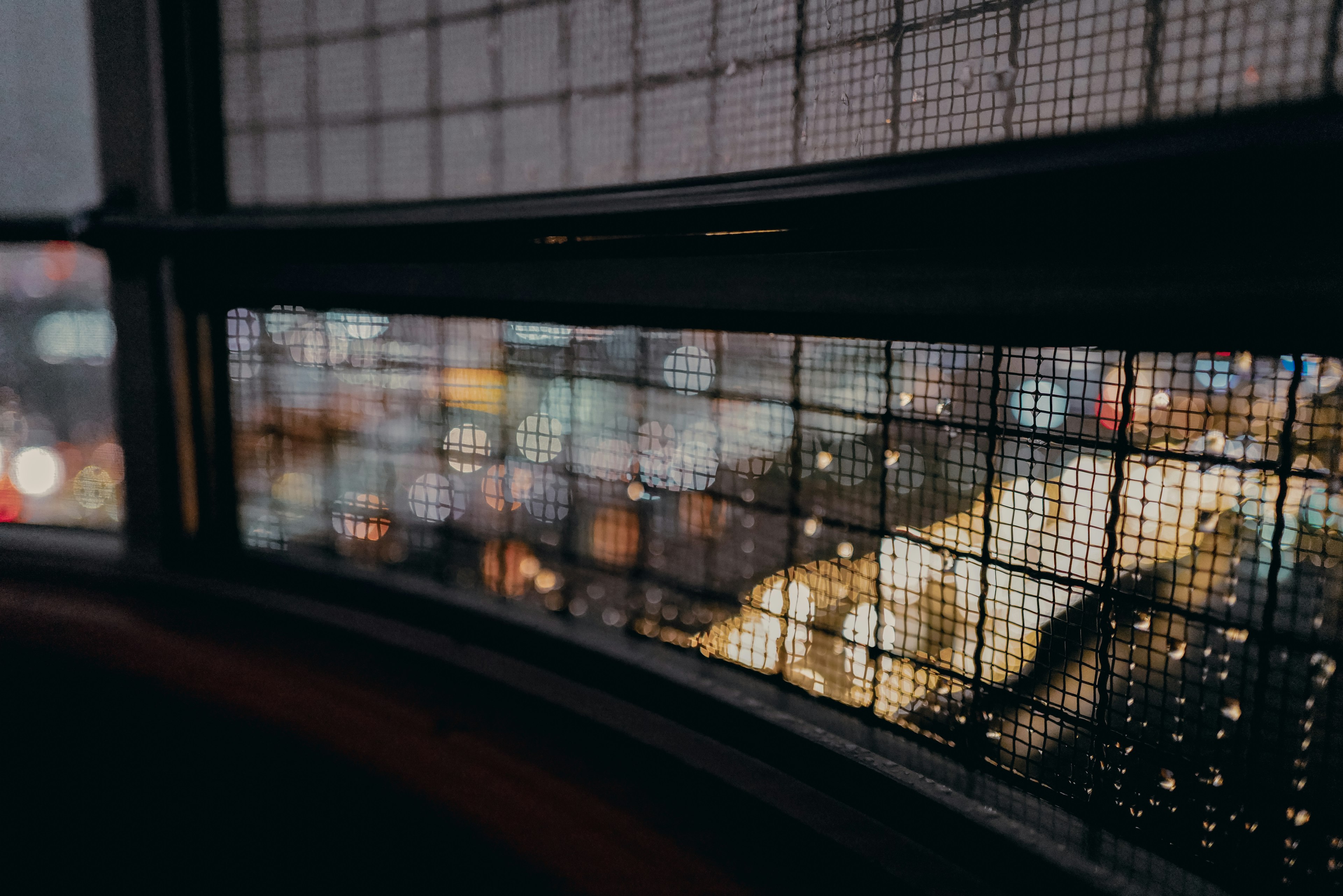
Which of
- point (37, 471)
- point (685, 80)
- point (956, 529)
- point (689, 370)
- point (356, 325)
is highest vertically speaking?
point (685, 80)

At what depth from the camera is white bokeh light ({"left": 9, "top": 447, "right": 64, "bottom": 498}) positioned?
92.9 inches

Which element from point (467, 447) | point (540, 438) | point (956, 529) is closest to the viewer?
point (956, 529)

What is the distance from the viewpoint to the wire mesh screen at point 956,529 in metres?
0.86

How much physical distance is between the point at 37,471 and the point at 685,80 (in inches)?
106

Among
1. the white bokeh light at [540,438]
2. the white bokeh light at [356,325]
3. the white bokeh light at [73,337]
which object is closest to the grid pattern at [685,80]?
the white bokeh light at [356,325]

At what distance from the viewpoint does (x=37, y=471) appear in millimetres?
2398

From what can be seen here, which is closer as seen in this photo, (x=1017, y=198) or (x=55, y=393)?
(x=1017, y=198)

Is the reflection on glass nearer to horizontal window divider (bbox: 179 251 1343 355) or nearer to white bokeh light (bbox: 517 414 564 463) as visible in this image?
horizontal window divider (bbox: 179 251 1343 355)

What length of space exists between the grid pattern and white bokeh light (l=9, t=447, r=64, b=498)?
51.3 inches

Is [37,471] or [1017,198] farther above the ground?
[1017,198]

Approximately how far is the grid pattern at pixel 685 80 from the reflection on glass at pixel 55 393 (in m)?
0.77

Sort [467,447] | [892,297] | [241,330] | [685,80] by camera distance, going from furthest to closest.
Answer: [241,330], [467,447], [685,80], [892,297]

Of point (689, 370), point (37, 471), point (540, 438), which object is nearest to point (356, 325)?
point (540, 438)

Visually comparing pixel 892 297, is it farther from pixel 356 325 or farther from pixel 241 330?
pixel 241 330
